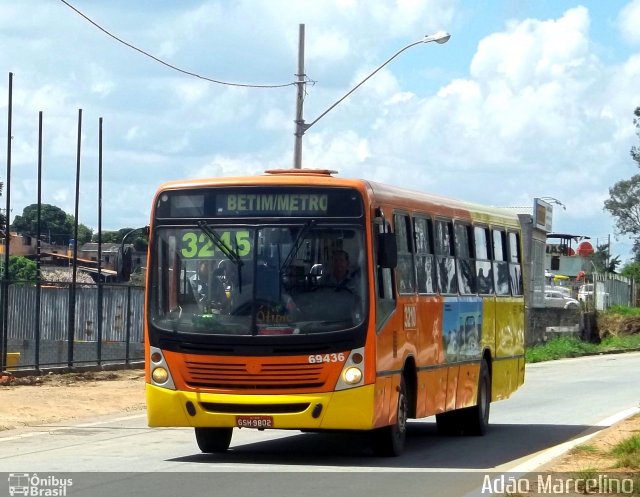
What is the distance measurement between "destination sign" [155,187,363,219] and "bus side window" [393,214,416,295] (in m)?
1.21

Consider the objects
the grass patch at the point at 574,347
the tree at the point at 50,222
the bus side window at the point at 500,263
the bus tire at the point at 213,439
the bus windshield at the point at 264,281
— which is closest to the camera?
the bus windshield at the point at 264,281

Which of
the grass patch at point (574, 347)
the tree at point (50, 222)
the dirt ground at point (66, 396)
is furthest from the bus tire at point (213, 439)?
the tree at point (50, 222)

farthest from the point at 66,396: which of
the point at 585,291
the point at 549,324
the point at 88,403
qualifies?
the point at 585,291

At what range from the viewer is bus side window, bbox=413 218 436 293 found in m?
15.8

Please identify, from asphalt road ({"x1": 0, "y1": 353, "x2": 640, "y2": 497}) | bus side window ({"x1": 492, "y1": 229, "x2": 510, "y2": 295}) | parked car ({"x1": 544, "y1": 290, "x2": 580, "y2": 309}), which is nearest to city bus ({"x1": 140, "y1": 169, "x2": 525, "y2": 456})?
asphalt road ({"x1": 0, "y1": 353, "x2": 640, "y2": 497})

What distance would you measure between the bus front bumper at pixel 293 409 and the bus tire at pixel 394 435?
104 centimetres

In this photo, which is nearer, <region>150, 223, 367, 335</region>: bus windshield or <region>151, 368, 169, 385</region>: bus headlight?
<region>150, 223, 367, 335</region>: bus windshield

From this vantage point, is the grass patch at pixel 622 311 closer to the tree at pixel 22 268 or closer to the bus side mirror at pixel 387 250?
the tree at pixel 22 268

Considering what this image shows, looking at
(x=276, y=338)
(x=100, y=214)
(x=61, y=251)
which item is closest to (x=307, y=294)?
(x=276, y=338)

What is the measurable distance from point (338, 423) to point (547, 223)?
44536 millimetres

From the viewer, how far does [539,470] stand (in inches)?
500

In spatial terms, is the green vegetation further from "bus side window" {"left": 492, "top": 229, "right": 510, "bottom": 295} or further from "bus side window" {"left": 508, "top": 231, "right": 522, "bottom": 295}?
"bus side window" {"left": 492, "top": 229, "right": 510, "bottom": 295}

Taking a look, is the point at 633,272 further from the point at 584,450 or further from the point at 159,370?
the point at 159,370

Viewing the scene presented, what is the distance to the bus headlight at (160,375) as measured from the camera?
13.8m
